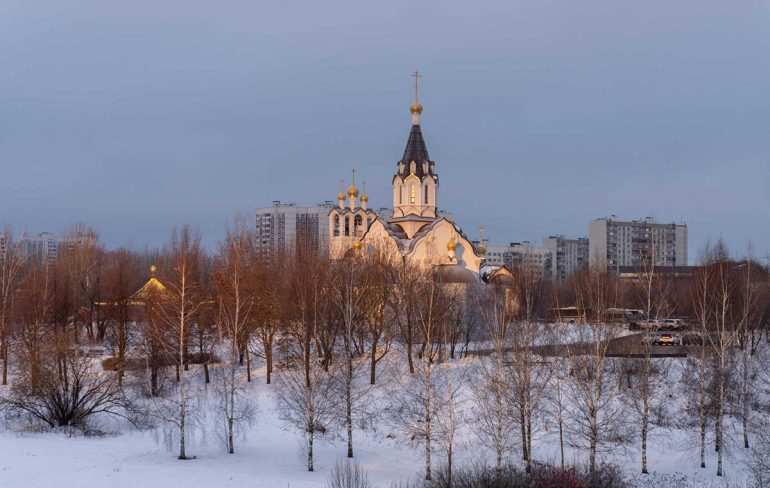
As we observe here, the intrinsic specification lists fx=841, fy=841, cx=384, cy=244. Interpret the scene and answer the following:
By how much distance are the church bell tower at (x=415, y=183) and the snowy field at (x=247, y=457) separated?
58.8 ft

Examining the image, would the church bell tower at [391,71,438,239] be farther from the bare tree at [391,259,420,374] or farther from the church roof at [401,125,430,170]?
the bare tree at [391,259,420,374]

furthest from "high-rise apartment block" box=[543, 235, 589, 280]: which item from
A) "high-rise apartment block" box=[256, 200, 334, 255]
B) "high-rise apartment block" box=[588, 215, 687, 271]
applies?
"high-rise apartment block" box=[256, 200, 334, 255]

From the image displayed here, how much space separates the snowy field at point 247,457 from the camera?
58.9 ft

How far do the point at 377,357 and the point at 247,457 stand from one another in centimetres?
1139

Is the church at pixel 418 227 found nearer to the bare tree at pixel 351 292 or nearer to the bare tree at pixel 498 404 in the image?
the bare tree at pixel 351 292

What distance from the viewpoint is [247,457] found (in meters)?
20.6

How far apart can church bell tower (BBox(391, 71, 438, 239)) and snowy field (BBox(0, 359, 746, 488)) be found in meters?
17.9

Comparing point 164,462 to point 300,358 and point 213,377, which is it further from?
point 213,377

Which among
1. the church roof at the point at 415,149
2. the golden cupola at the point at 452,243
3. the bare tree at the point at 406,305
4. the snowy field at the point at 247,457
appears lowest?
the snowy field at the point at 247,457

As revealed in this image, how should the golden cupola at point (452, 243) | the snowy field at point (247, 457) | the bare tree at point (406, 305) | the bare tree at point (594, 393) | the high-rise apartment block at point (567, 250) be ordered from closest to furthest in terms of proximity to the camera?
1. the snowy field at point (247, 457)
2. the bare tree at point (594, 393)
3. the bare tree at point (406, 305)
4. the golden cupola at point (452, 243)
5. the high-rise apartment block at point (567, 250)

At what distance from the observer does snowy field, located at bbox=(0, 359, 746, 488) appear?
1795cm

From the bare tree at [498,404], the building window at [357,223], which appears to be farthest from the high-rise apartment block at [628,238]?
the bare tree at [498,404]

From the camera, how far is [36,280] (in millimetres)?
31406

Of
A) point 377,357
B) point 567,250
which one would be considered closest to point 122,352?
point 377,357
